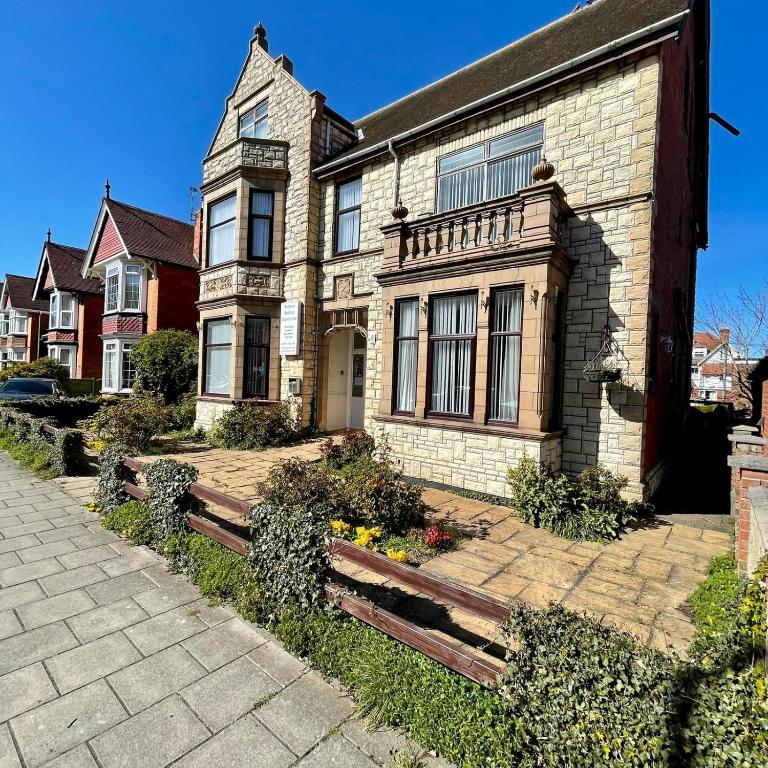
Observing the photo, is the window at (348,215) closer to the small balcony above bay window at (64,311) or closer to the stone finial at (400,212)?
the stone finial at (400,212)

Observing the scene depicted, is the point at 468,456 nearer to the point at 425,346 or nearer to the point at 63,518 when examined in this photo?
the point at 425,346

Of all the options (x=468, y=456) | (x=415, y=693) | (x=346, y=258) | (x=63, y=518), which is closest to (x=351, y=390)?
(x=346, y=258)

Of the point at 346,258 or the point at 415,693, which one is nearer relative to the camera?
the point at 415,693

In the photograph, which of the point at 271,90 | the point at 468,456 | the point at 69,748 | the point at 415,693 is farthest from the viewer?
the point at 271,90

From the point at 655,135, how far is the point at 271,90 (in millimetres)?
11078

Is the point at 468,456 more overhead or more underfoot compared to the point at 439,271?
more underfoot

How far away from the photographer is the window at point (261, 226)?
494 inches

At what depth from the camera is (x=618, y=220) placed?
7121 millimetres

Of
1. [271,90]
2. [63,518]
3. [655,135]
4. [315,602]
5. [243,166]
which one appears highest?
[271,90]

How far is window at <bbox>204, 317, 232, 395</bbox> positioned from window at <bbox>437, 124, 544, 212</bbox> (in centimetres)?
743

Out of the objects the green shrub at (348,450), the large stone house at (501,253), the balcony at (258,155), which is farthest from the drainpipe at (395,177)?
the green shrub at (348,450)

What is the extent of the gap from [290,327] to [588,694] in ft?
36.0

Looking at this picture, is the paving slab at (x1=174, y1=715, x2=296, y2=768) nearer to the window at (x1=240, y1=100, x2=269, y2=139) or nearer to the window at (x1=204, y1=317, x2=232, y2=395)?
the window at (x1=204, y1=317, x2=232, y2=395)

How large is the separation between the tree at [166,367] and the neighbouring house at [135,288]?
3776mm
